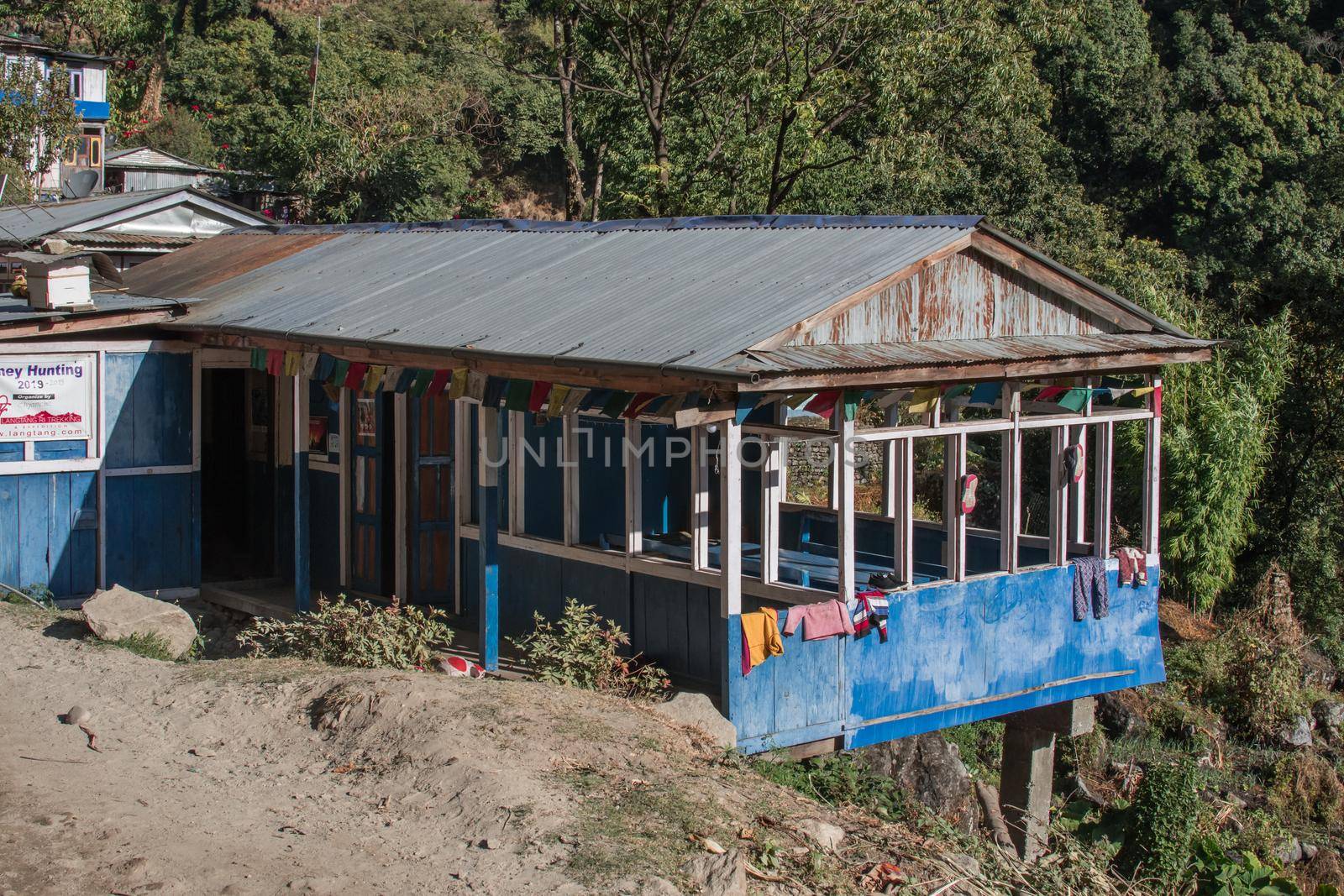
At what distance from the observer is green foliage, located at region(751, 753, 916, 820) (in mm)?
8234

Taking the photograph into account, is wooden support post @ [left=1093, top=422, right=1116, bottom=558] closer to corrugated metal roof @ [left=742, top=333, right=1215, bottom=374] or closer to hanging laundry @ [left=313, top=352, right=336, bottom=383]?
corrugated metal roof @ [left=742, top=333, right=1215, bottom=374]

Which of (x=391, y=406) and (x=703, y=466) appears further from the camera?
(x=391, y=406)

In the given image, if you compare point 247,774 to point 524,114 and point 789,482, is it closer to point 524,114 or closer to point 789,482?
point 789,482

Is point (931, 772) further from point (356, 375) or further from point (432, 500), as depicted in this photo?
point (356, 375)

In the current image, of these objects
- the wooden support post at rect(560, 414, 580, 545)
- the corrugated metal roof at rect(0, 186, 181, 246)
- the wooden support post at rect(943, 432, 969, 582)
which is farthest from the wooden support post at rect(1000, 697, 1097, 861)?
the corrugated metal roof at rect(0, 186, 181, 246)

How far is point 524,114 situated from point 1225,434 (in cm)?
2703

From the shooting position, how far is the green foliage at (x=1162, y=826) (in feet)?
27.7

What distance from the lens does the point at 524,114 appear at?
40.7m

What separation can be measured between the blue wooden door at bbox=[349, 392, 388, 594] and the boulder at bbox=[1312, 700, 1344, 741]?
11.7m

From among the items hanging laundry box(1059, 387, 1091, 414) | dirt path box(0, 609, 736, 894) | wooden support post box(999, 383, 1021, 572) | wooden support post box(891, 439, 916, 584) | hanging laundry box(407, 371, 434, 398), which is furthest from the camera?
hanging laundry box(1059, 387, 1091, 414)

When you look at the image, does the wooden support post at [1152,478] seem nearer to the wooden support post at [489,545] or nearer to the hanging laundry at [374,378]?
the wooden support post at [489,545]

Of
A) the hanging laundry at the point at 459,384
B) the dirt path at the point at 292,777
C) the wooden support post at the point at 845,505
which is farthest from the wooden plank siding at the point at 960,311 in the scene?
the dirt path at the point at 292,777

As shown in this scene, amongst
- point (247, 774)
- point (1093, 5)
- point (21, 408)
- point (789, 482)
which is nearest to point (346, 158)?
point (789, 482)

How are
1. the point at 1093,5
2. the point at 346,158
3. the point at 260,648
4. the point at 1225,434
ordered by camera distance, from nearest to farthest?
1. the point at 260,648
2. the point at 1225,434
3. the point at 346,158
4. the point at 1093,5
